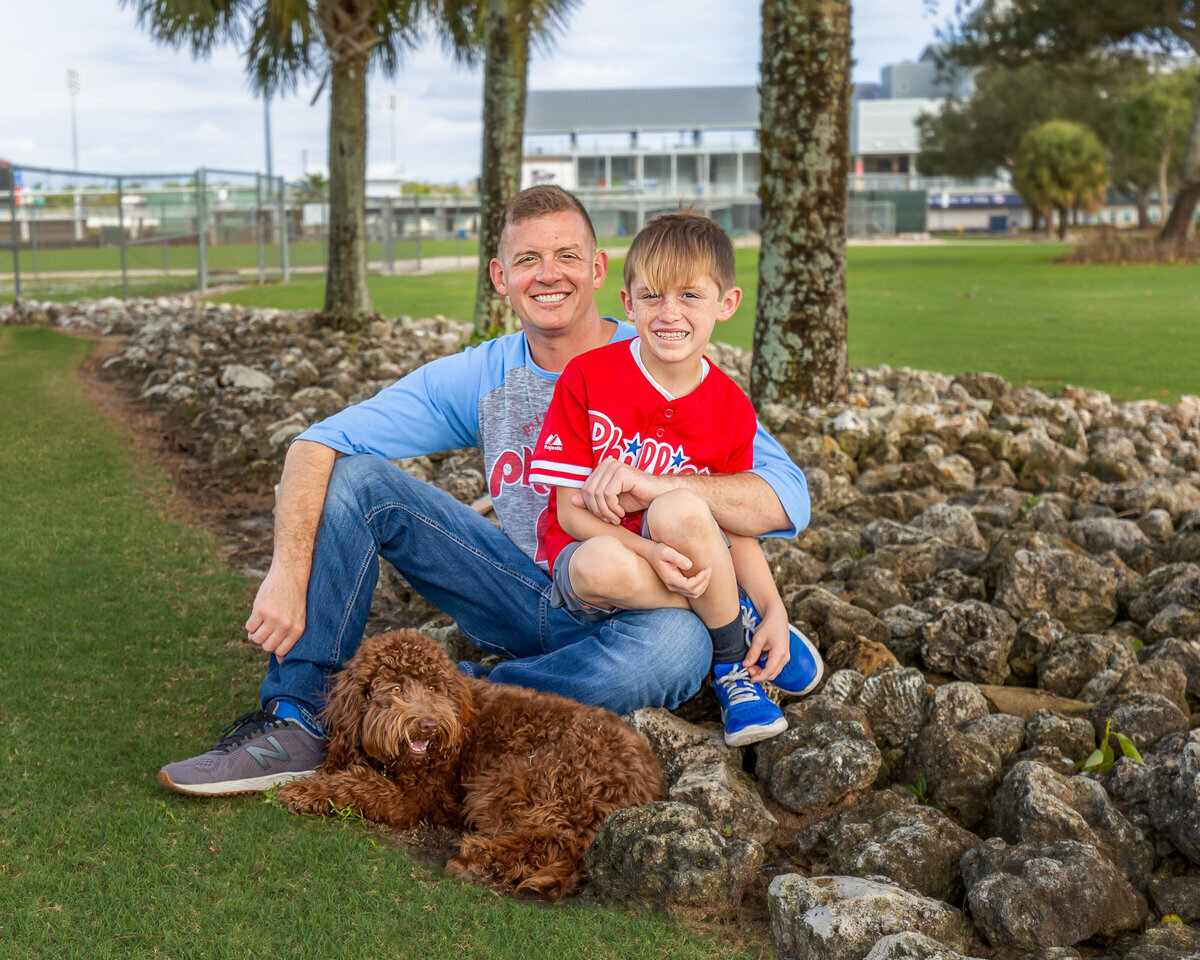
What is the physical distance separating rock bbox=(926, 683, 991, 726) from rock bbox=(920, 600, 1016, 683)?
0.32m

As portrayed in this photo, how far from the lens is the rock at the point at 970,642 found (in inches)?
134

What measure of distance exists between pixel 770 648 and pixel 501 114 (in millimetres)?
7345

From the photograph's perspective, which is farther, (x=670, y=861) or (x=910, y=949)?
(x=670, y=861)

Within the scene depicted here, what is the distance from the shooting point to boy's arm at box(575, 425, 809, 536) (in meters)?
2.80

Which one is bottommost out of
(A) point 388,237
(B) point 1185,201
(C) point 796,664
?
(C) point 796,664

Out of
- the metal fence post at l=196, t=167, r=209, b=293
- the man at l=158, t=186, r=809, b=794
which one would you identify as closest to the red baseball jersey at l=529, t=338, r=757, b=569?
the man at l=158, t=186, r=809, b=794

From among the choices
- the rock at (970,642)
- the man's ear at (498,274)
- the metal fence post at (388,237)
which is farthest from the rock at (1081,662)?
the metal fence post at (388,237)

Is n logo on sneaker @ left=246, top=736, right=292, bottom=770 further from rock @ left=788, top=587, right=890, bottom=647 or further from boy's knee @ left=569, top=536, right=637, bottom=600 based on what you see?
rock @ left=788, top=587, right=890, bottom=647

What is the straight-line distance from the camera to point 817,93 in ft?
20.7

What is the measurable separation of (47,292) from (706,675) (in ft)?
60.7

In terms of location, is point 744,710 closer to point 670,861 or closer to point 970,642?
point 670,861

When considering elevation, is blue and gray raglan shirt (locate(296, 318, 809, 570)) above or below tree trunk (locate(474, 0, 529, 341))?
below

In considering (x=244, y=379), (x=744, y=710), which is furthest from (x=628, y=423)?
(x=244, y=379)

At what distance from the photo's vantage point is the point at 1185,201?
91.9ft
